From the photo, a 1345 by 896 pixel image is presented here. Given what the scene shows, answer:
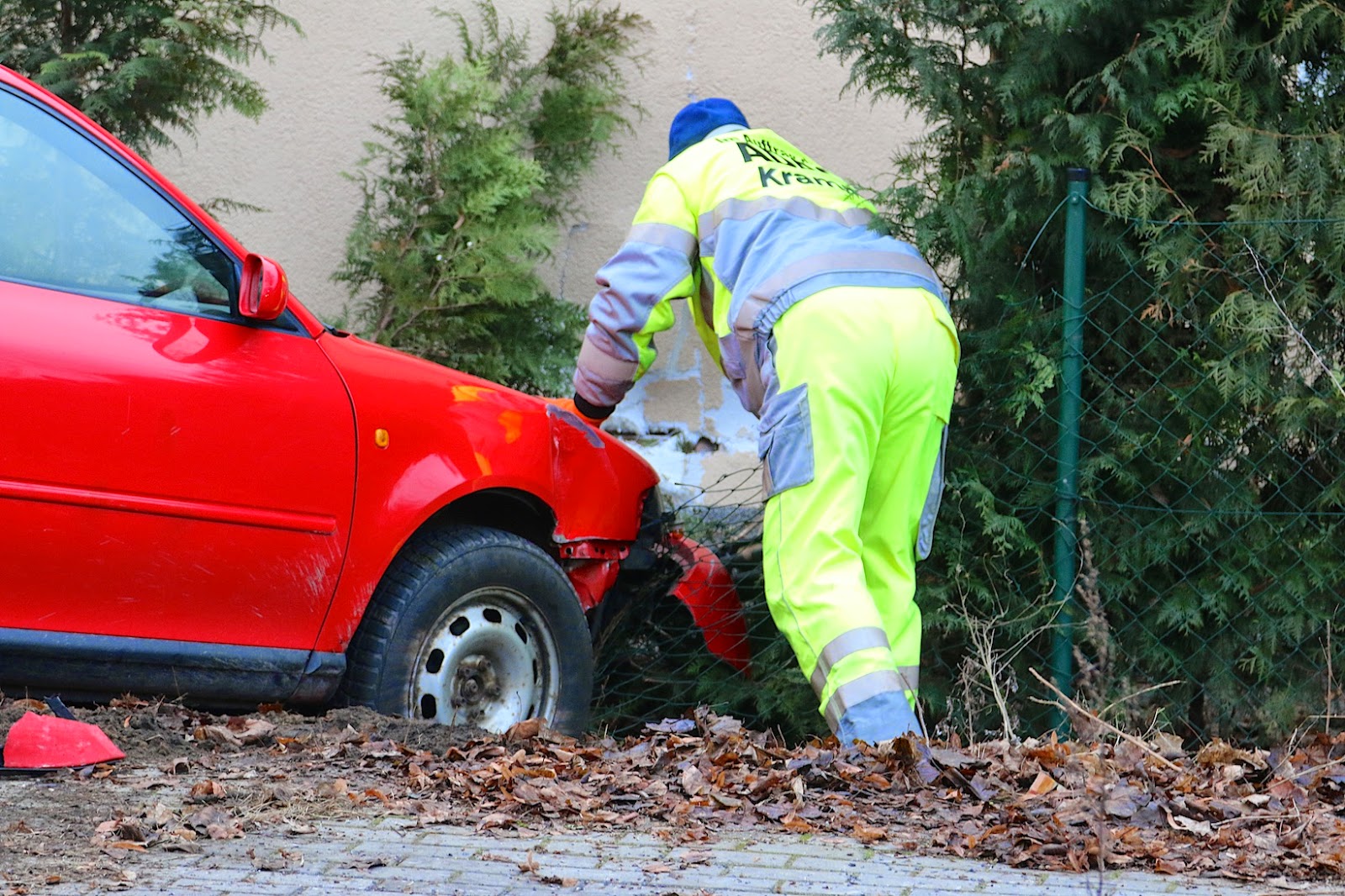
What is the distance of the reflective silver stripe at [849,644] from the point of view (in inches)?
150

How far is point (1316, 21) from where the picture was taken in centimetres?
429

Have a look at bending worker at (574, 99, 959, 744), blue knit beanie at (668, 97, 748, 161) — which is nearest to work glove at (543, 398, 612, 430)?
bending worker at (574, 99, 959, 744)

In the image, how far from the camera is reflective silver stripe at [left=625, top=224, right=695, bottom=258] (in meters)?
4.36

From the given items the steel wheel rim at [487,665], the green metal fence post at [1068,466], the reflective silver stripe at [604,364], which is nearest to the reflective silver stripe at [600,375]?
the reflective silver stripe at [604,364]

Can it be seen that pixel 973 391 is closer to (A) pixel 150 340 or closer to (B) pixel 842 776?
(B) pixel 842 776

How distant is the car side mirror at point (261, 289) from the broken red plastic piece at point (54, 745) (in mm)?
1104

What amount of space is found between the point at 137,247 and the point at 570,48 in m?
3.22

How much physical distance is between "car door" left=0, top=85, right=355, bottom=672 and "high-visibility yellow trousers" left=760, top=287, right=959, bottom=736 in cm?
123

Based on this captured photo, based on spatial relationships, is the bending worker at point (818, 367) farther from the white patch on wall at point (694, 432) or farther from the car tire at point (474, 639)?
the white patch on wall at point (694, 432)

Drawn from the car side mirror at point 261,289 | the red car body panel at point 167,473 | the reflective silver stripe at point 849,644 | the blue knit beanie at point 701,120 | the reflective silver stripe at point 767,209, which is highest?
the blue knit beanie at point 701,120

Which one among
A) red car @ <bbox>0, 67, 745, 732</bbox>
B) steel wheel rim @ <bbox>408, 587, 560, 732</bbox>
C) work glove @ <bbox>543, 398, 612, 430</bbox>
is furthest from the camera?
work glove @ <bbox>543, 398, 612, 430</bbox>

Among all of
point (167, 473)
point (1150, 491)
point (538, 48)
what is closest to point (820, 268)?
point (1150, 491)

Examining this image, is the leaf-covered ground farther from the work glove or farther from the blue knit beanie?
the blue knit beanie

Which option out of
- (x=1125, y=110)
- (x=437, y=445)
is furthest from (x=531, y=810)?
(x=1125, y=110)
